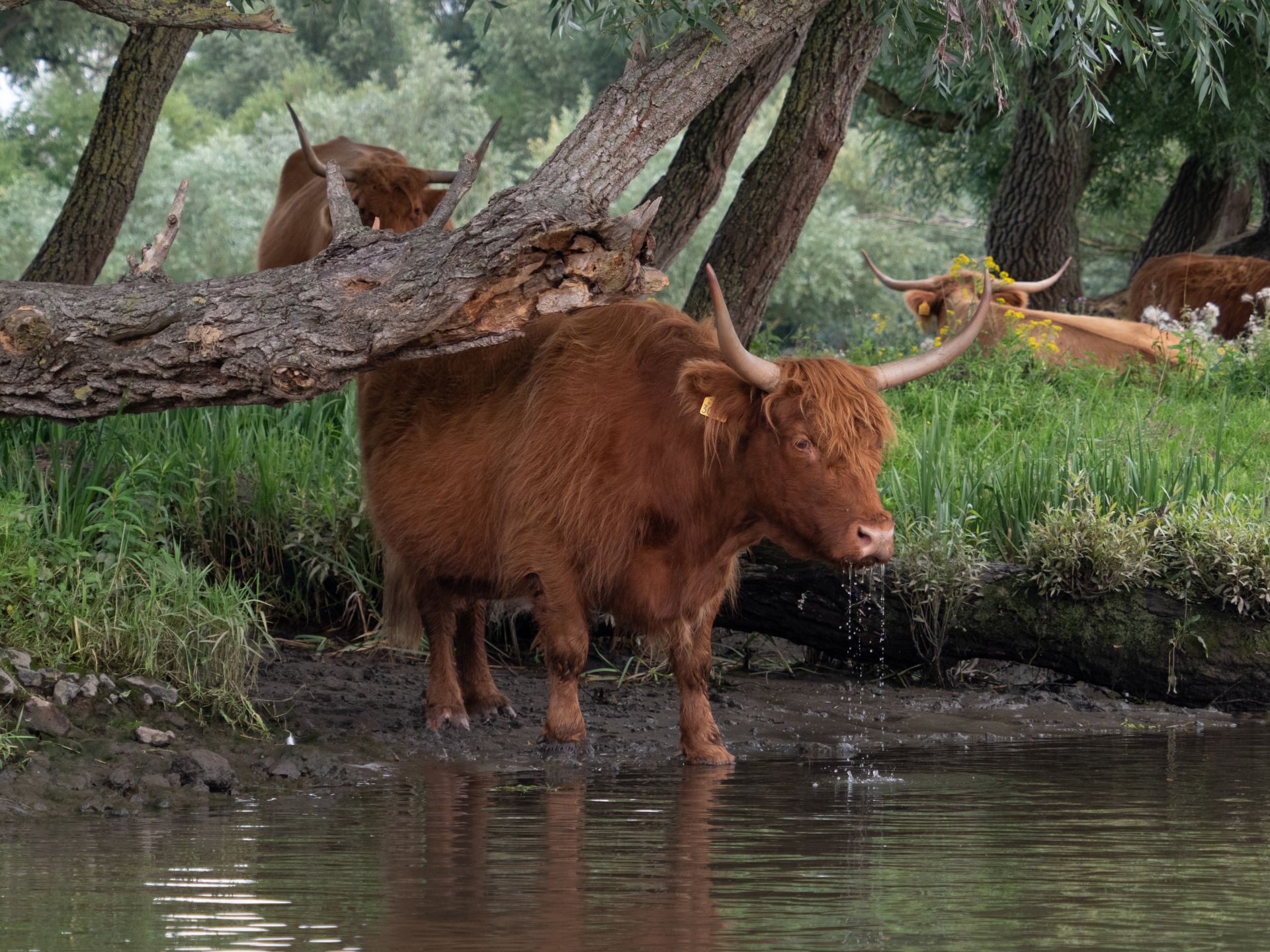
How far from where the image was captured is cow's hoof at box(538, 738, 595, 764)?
5836mm

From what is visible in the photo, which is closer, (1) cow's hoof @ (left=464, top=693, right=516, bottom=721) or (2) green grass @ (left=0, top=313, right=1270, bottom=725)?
(2) green grass @ (left=0, top=313, right=1270, bottom=725)

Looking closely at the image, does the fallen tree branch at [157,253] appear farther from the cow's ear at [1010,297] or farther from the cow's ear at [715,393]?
the cow's ear at [1010,297]

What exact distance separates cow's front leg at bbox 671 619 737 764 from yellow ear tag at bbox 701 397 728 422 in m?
0.82

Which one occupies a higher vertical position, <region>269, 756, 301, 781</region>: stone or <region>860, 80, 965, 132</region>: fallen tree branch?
<region>860, 80, 965, 132</region>: fallen tree branch

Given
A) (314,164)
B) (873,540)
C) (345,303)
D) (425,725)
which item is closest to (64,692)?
(425,725)

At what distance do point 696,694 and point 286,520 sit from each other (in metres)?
2.48

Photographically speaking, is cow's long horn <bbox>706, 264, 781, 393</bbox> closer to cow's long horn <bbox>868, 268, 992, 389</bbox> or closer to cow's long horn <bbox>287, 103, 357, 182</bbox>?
cow's long horn <bbox>868, 268, 992, 389</bbox>

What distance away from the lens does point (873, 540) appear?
17.3 ft

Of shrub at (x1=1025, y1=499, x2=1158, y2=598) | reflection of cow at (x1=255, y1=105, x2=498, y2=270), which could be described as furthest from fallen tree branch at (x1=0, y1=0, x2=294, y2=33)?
Answer: shrub at (x1=1025, y1=499, x2=1158, y2=598)

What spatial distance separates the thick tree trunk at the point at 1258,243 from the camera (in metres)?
16.8

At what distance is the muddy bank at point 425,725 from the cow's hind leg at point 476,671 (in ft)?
0.39

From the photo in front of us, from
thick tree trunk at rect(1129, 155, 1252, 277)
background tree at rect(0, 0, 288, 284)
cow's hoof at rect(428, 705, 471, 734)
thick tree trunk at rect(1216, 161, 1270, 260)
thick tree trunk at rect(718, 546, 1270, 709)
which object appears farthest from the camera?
thick tree trunk at rect(1129, 155, 1252, 277)

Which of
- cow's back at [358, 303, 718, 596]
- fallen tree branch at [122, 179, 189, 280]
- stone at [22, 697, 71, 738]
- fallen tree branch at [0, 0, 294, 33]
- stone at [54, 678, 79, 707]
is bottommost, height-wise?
stone at [22, 697, 71, 738]

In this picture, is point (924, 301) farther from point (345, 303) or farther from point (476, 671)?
point (345, 303)
